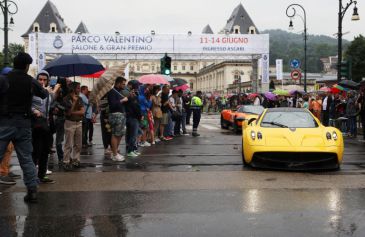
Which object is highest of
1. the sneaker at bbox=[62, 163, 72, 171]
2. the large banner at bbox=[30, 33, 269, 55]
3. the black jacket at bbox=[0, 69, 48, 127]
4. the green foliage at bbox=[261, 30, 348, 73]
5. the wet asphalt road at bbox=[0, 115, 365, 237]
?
the green foliage at bbox=[261, 30, 348, 73]

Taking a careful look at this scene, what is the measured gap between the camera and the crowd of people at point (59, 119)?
6.19m

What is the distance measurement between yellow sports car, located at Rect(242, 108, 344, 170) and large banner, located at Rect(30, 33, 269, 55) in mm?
27445

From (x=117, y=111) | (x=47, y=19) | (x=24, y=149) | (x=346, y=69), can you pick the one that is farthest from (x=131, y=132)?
(x=47, y=19)

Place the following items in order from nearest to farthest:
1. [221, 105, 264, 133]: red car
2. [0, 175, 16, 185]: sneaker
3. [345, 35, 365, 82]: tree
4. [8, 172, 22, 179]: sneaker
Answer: [0, 175, 16, 185]: sneaker → [8, 172, 22, 179]: sneaker → [221, 105, 264, 133]: red car → [345, 35, 365, 82]: tree

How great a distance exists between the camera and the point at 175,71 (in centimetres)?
15562

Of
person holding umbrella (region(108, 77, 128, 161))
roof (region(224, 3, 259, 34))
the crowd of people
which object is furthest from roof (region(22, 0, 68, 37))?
person holding umbrella (region(108, 77, 128, 161))

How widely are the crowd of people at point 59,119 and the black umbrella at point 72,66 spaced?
0.63m

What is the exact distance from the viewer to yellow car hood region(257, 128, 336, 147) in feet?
29.3

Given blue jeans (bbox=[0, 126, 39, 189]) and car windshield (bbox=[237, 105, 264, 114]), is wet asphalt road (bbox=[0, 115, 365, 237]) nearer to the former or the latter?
blue jeans (bbox=[0, 126, 39, 189])

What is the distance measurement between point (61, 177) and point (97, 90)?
2.30m

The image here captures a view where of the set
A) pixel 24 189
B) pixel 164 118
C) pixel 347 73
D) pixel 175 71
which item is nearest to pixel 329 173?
pixel 24 189

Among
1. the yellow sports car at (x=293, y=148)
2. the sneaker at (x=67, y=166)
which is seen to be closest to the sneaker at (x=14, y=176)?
the sneaker at (x=67, y=166)

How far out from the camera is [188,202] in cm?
623

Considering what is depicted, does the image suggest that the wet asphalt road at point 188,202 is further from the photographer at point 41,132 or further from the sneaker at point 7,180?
the photographer at point 41,132
